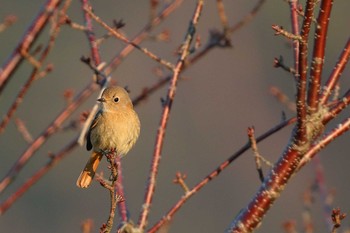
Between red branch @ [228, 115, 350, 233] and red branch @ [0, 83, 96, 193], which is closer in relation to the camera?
red branch @ [0, 83, 96, 193]

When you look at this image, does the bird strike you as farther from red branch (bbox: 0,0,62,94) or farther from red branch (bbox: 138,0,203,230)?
red branch (bbox: 0,0,62,94)

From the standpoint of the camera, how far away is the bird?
17.6 feet

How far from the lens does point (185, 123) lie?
133ft

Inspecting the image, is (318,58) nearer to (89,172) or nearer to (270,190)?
(270,190)

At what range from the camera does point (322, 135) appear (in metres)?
4.20

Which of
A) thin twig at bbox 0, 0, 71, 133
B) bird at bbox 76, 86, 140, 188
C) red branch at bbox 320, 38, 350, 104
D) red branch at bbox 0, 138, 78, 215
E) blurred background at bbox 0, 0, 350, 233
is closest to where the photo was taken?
thin twig at bbox 0, 0, 71, 133

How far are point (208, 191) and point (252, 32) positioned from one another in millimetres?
11927

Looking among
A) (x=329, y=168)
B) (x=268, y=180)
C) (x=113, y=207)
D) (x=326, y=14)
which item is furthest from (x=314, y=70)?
(x=329, y=168)

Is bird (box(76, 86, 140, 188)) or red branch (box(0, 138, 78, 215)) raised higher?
bird (box(76, 86, 140, 188))

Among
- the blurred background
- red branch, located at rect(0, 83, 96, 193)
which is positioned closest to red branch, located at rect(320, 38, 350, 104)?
red branch, located at rect(0, 83, 96, 193)

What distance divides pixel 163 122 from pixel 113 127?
0.91m

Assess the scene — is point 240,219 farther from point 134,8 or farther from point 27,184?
point 134,8

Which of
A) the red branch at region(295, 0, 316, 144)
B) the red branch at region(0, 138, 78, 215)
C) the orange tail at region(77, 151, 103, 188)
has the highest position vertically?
the orange tail at region(77, 151, 103, 188)

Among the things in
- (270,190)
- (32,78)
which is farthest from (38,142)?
(270,190)
